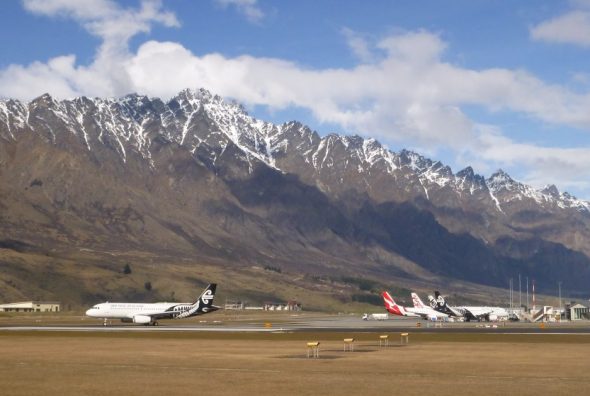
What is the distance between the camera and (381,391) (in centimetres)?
4684

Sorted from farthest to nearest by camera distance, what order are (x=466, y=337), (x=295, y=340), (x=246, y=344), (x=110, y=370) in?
(x=466, y=337)
(x=295, y=340)
(x=246, y=344)
(x=110, y=370)

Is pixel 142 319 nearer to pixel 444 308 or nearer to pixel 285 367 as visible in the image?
pixel 444 308

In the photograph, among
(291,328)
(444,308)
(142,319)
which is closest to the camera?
(291,328)

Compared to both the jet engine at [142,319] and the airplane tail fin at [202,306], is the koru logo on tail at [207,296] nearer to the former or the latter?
the airplane tail fin at [202,306]

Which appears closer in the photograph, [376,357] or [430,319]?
[376,357]

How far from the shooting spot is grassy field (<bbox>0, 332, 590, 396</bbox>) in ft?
157

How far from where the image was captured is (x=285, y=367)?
6059cm

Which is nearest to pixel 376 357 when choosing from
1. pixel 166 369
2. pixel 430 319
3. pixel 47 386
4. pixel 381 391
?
pixel 166 369

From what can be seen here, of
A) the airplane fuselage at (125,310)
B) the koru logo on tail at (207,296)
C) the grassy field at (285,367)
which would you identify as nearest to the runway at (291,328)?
the airplane fuselage at (125,310)

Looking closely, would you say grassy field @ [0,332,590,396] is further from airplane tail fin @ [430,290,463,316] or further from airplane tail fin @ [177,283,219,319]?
airplane tail fin @ [430,290,463,316]

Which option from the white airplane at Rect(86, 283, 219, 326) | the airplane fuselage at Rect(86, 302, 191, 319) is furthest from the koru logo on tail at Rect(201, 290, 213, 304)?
the airplane fuselage at Rect(86, 302, 191, 319)

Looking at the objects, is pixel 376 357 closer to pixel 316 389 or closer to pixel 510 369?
pixel 510 369

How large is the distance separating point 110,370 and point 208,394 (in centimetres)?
1470

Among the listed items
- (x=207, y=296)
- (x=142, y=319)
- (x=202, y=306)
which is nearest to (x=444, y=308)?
(x=207, y=296)
